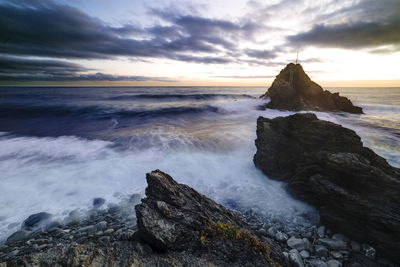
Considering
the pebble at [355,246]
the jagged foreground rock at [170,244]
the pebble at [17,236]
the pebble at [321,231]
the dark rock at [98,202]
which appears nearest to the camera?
the jagged foreground rock at [170,244]

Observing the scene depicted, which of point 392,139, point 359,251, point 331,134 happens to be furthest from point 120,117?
point 392,139

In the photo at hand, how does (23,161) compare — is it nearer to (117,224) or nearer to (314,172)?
(117,224)

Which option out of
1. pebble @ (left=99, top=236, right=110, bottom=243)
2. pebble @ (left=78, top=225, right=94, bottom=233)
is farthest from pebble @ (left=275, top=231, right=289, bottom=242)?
pebble @ (left=78, top=225, right=94, bottom=233)

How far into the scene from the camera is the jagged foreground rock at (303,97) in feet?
119

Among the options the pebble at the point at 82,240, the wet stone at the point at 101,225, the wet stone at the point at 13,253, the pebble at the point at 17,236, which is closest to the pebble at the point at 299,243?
the wet stone at the point at 101,225

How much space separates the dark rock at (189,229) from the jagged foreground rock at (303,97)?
119 feet

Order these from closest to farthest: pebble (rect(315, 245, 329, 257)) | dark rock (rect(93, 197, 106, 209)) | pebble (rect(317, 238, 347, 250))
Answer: pebble (rect(315, 245, 329, 257))
pebble (rect(317, 238, 347, 250))
dark rock (rect(93, 197, 106, 209))

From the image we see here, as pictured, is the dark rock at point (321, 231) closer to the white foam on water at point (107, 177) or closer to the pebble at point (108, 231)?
the white foam on water at point (107, 177)

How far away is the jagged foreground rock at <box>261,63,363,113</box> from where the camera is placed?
36.3 m

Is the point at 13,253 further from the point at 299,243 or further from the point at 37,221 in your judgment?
the point at 299,243

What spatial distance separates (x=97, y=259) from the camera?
301 centimetres

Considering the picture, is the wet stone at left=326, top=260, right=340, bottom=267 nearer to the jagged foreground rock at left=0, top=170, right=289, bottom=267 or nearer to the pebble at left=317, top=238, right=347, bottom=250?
the pebble at left=317, top=238, right=347, bottom=250

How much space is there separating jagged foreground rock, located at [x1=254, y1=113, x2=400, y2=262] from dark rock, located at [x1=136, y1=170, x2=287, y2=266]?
2.72m

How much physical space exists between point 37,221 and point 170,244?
216 inches
